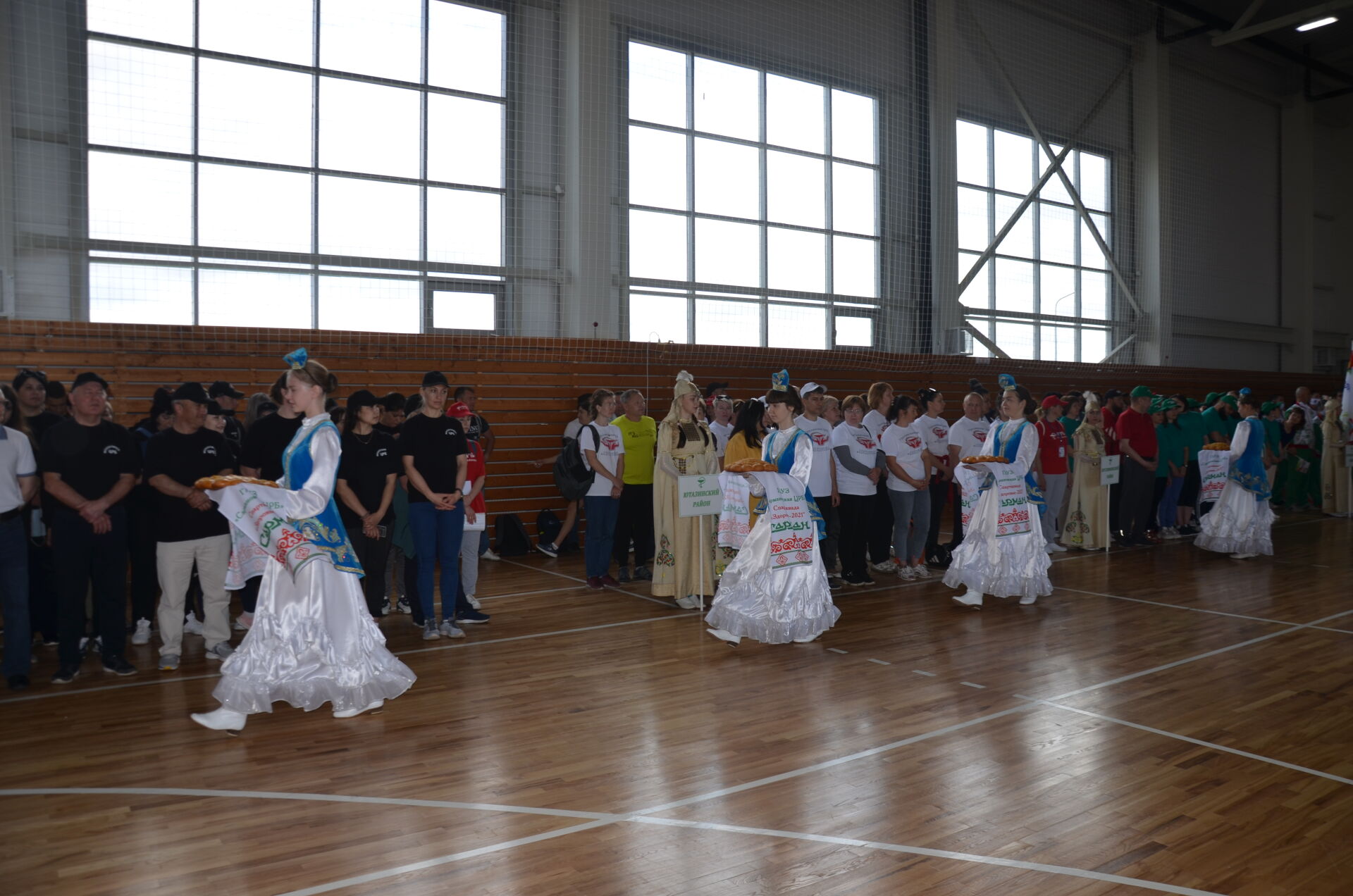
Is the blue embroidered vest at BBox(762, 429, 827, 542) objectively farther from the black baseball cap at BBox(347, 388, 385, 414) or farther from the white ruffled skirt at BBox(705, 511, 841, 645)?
the black baseball cap at BBox(347, 388, 385, 414)

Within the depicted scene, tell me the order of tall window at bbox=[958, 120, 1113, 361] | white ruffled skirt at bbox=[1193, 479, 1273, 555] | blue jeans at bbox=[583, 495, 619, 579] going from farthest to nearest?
tall window at bbox=[958, 120, 1113, 361] → white ruffled skirt at bbox=[1193, 479, 1273, 555] → blue jeans at bbox=[583, 495, 619, 579]

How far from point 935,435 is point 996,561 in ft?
6.70

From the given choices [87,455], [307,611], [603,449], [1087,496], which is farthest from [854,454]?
[87,455]

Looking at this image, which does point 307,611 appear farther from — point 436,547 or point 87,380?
point 87,380

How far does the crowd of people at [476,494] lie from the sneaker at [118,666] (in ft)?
0.03

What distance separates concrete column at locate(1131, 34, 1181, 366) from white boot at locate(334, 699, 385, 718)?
18.2m

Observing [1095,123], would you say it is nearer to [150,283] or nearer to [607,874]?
[150,283]

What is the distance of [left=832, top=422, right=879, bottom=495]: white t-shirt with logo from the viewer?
8.84 meters

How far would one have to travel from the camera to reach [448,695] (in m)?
5.39

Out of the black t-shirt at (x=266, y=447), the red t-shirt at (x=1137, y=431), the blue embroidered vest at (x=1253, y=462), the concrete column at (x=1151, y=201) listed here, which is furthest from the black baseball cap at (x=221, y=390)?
the concrete column at (x=1151, y=201)

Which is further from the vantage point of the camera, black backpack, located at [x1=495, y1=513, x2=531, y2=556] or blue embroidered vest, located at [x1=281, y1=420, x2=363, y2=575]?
black backpack, located at [x1=495, y1=513, x2=531, y2=556]

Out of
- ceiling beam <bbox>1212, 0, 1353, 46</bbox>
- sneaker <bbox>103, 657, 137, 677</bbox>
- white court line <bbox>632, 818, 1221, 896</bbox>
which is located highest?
ceiling beam <bbox>1212, 0, 1353, 46</bbox>

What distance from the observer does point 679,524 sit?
25.4 feet

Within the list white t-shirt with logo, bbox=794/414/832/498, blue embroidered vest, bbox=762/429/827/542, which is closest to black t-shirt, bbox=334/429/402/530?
blue embroidered vest, bbox=762/429/827/542
